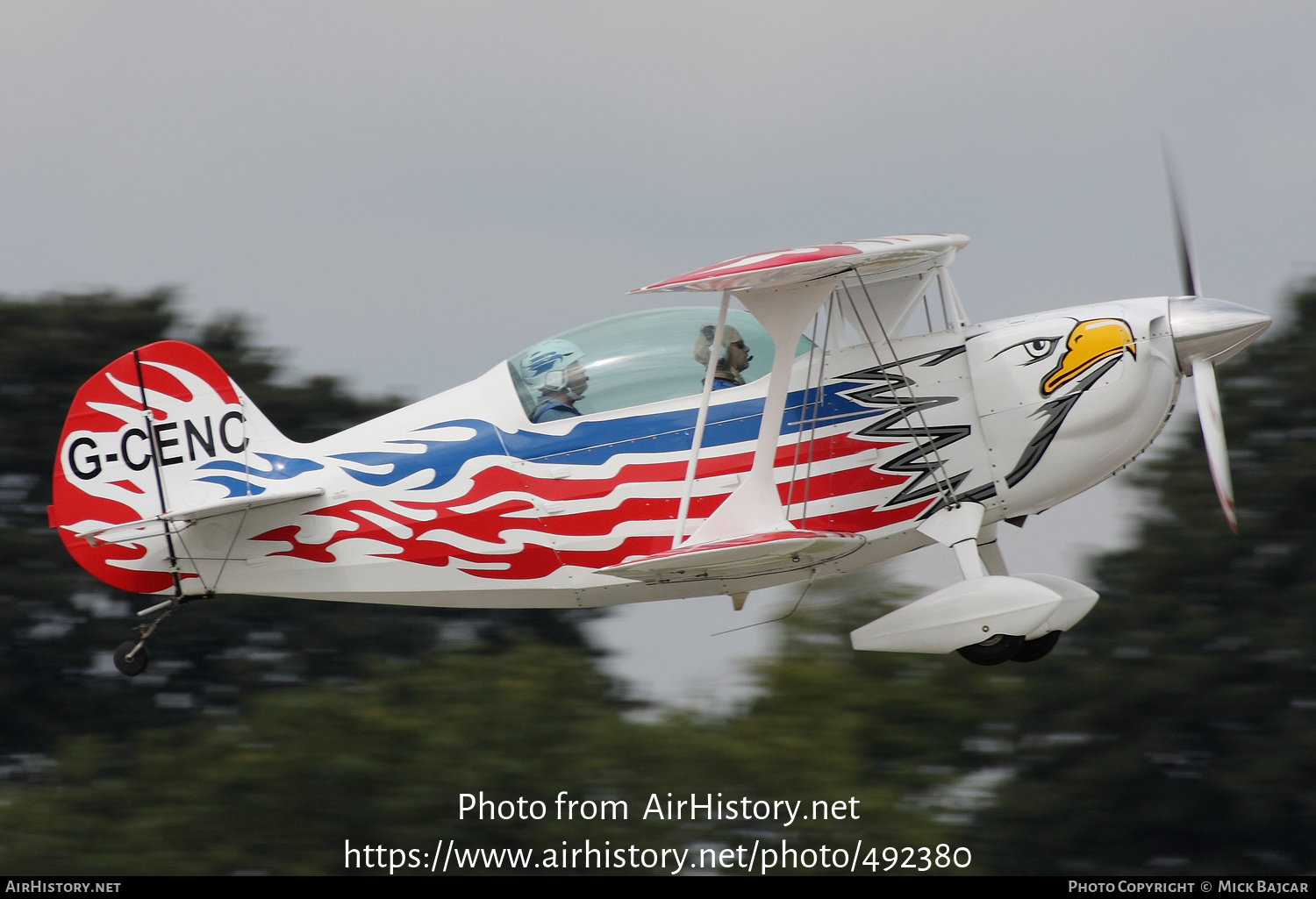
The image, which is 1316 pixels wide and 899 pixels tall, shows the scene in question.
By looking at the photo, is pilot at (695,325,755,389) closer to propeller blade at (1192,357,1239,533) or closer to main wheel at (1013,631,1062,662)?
main wheel at (1013,631,1062,662)

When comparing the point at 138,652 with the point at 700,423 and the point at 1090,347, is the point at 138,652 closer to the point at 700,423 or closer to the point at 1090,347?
the point at 700,423

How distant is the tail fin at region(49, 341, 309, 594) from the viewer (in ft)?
33.0

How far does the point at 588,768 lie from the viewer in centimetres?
1834

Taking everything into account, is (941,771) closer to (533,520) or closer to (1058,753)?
(1058,753)

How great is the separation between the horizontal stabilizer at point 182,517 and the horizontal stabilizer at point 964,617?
12.5 ft

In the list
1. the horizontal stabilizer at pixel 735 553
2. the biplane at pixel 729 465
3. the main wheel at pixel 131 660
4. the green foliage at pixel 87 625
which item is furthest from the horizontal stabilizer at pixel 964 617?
the green foliage at pixel 87 625

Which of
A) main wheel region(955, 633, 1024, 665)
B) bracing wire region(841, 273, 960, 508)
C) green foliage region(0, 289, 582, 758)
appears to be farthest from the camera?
green foliage region(0, 289, 582, 758)

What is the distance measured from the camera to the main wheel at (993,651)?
31.2 feet

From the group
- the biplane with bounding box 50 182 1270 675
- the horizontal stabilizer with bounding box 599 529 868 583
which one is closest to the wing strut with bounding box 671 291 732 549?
the biplane with bounding box 50 182 1270 675

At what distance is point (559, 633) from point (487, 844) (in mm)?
11025

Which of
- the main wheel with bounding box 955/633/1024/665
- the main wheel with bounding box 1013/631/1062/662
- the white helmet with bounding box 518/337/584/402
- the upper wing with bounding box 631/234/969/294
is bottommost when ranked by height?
the main wheel with bounding box 1013/631/1062/662

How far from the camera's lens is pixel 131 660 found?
33.8ft

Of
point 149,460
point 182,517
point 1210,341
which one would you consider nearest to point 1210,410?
point 1210,341

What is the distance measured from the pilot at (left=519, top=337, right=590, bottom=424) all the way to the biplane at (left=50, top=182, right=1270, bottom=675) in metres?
0.02
